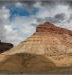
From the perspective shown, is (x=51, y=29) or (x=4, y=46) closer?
(x=51, y=29)

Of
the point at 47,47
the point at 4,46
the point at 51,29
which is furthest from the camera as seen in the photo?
→ the point at 4,46

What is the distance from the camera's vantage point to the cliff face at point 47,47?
10803 cm

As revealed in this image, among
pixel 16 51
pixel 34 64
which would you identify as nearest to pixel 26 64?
pixel 34 64

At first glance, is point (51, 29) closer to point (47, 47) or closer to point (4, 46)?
point (47, 47)

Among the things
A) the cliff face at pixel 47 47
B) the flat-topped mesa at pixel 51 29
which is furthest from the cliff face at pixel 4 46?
the flat-topped mesa at pixel 51 29

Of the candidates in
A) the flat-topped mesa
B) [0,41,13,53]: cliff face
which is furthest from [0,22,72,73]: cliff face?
[0,41,13,53]: cliff face

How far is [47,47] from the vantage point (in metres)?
121

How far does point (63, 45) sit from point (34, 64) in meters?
20.9

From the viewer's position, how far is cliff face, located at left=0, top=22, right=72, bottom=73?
354 feet

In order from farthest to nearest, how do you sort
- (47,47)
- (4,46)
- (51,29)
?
(4,46) → (51,29) → (47,47)

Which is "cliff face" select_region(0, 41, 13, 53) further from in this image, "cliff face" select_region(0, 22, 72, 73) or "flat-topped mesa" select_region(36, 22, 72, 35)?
"flat-topped mesa" select_region(36, 22, 72, 35)

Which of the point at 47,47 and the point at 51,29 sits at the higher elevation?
the point at 51,29

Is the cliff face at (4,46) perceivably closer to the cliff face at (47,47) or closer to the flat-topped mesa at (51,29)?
the cliff face at (47,47)

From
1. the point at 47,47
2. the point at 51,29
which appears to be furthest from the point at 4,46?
the point at 47,47
